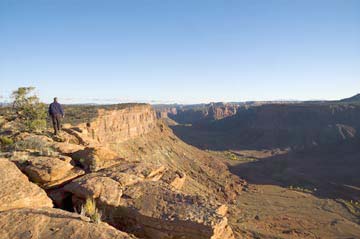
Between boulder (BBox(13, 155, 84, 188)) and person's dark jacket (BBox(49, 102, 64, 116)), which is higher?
person's dark jacket (BBox(49, 102, 64, 116))

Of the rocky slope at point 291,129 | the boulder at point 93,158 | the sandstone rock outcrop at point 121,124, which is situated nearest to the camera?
the boulder at point 93,158

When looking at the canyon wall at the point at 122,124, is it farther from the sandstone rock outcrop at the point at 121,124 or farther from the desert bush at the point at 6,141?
the desert bush at the point at 6,141

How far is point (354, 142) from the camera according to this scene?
183ft

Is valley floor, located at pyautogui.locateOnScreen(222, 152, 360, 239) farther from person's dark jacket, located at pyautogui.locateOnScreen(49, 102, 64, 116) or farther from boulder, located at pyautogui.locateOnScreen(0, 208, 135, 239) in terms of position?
boulder, located at pyautogui.locateOnScreen(0, 208, 135, 239)

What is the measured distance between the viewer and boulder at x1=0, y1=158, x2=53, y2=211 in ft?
20.5

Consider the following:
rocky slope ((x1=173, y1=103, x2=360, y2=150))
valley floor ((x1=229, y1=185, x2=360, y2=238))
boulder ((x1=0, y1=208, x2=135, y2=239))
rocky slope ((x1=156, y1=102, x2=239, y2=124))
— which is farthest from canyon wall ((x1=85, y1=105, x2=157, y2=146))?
rocky slope ((x1=156, y1=102, x2=239, y2=124))

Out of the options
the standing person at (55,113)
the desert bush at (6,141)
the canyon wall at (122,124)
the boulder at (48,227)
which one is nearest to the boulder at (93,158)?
the desert bush at (6,141)

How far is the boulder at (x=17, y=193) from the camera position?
624 cm

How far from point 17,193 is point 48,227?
5.20ft

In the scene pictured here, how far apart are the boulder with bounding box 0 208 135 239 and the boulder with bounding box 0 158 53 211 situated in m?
0.50

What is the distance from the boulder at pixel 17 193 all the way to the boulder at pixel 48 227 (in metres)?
0.50

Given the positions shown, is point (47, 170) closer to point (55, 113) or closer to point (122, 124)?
point (55, 113)

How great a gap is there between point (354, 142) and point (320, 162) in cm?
1026

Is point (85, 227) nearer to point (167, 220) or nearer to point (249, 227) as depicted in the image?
point (167, 220)
